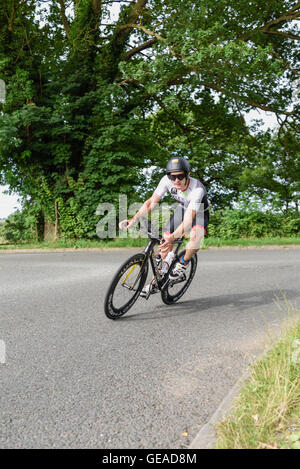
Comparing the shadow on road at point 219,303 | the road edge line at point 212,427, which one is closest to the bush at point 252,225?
the shadow on road at point 219,303

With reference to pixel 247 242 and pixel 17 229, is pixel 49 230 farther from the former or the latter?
pixel 247 242

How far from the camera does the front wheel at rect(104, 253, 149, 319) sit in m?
5.27

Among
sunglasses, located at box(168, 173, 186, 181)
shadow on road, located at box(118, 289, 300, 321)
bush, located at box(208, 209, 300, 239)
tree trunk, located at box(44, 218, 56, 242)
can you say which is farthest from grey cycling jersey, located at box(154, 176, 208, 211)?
tree trunk, located at box(44, 218, 56, 242)

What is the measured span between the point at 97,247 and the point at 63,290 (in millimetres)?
7036

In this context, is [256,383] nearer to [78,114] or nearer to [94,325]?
[94,325]

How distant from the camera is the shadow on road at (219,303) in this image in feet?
19.2

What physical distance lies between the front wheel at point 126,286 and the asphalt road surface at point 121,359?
0.57ft

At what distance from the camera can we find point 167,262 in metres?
5.74

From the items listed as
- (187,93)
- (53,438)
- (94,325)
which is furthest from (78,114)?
(53,438)

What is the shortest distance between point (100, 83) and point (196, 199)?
12.1m

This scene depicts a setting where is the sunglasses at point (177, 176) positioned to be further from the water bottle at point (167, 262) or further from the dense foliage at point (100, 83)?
the dense foliage at point (100, 83)

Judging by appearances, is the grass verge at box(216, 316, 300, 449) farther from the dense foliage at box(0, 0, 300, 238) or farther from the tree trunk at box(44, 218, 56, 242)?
the tree trunk at box(44, 218, 56, 242)

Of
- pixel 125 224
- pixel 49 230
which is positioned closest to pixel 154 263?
pixel 125 224

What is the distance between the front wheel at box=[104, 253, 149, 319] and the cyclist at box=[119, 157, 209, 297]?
0.18 metres
